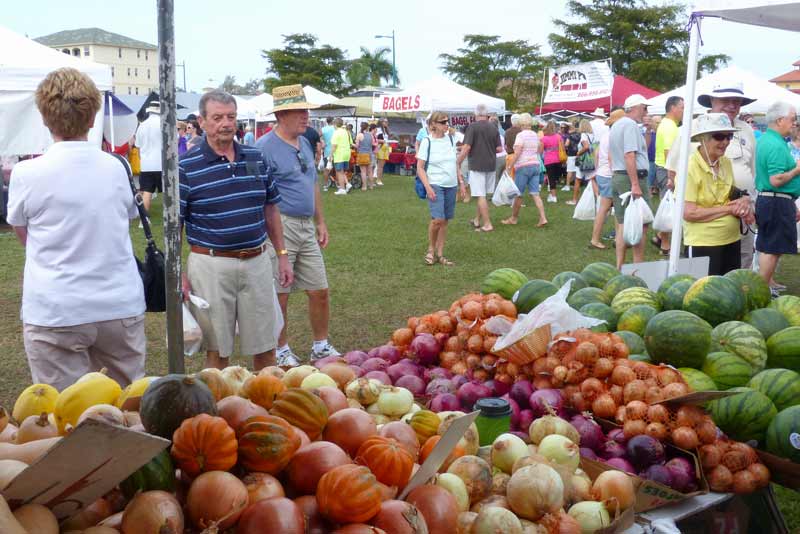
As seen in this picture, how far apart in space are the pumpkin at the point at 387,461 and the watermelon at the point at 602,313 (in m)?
2.12

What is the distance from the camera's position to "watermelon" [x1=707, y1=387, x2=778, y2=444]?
10.3ft

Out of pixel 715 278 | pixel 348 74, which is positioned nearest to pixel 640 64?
pixel 348 74

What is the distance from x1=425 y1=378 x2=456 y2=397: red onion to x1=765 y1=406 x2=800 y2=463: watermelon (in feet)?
4.22

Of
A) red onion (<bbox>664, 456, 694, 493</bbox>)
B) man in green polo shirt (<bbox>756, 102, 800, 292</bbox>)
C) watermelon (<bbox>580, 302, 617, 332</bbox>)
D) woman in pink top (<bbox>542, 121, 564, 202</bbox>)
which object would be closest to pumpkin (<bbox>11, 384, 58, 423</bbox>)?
red onion (<bbox>664, 456, 694, 493</bbox>)

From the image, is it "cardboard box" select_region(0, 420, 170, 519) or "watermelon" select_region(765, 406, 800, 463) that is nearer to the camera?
"cardboard box" select_region(0, 420, 170, 519)

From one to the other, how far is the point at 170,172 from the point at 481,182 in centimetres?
976

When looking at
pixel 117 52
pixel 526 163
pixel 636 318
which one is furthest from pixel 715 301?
pixel 117 52

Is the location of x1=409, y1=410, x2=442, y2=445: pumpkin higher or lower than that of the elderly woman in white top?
lower

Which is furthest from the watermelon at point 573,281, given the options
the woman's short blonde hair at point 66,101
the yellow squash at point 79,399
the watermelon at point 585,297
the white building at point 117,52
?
the white building at point 117,52

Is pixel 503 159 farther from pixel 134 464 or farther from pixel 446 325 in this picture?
pixel 134 464

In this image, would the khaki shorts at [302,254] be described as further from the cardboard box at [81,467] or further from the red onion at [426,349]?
the cardboard box at [81,467]

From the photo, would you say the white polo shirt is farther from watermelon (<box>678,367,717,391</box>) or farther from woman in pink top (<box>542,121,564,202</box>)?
woman in pink top (<box>542,121,564,202</box>)

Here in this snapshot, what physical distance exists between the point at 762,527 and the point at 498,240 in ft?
27.7

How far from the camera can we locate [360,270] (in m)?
9.31
